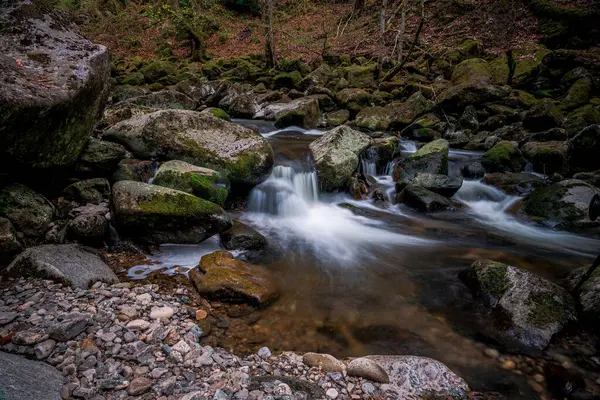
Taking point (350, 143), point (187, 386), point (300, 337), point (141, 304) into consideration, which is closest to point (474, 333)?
point (300, 337)

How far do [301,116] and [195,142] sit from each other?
5.79 meters

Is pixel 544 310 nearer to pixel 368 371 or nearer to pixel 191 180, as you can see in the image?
pixel 368 371

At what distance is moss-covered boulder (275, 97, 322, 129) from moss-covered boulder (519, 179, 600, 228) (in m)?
7.29

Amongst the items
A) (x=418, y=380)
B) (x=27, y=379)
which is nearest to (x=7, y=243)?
(x=27, y=379)

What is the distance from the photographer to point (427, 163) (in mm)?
7922

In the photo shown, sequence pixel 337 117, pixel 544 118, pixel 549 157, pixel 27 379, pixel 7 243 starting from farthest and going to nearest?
pixel 337 117, pixel 544 118, pixel 549 157, pixel 7 243, pixel 27 379

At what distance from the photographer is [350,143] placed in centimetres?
784

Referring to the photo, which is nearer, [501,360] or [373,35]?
[501,360]

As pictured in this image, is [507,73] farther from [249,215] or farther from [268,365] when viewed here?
[268,365]

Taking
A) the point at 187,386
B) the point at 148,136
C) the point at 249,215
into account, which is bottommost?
the point at 187,386

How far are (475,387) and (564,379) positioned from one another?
0.85 m

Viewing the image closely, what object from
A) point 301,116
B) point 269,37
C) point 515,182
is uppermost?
point 269,37

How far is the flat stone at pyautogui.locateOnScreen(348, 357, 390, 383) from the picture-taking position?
2.59 m

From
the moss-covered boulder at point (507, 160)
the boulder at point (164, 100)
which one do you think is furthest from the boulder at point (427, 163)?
the boulder at point (164, 100)
